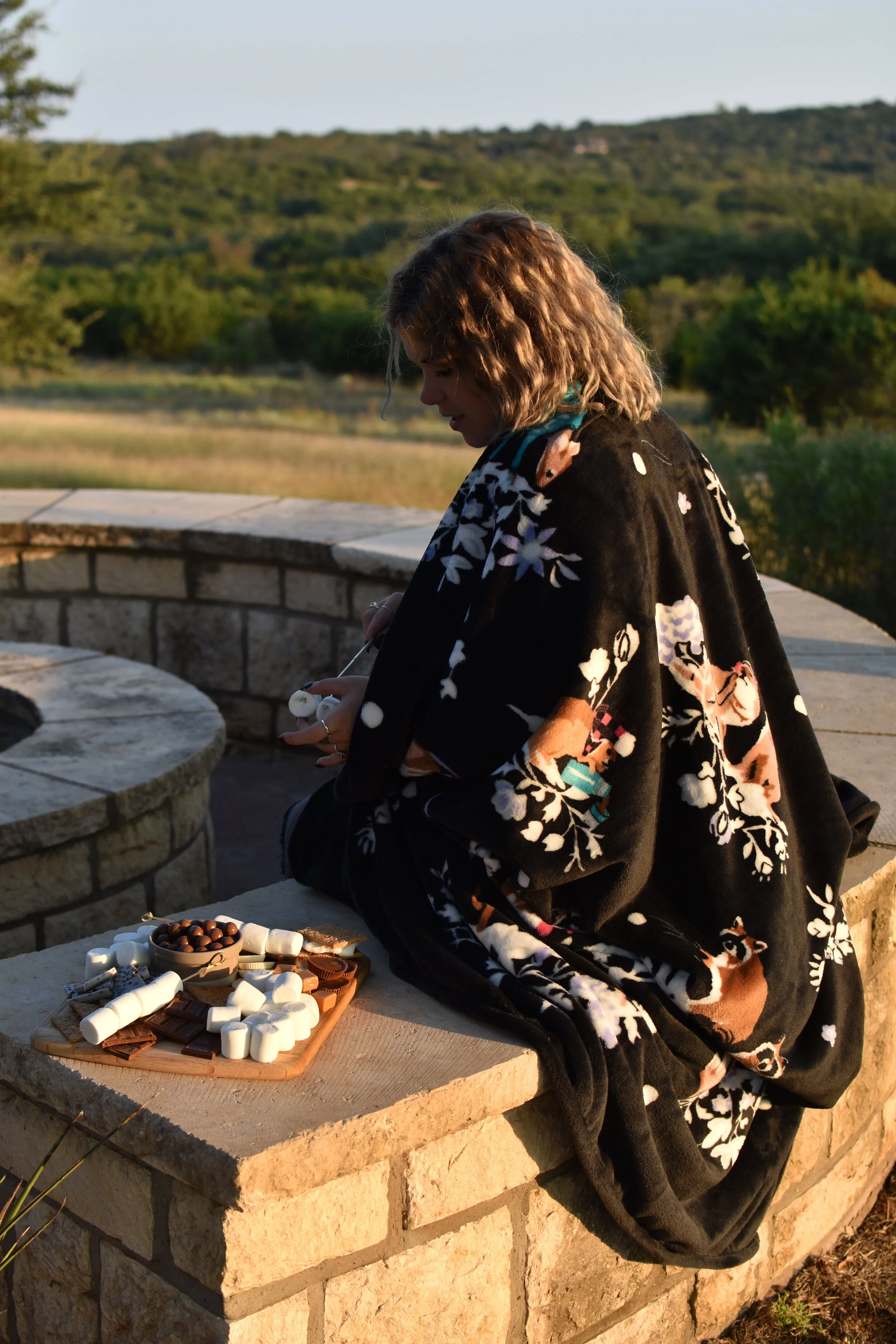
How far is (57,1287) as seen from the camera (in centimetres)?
167

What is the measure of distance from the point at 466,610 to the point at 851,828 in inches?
33.9

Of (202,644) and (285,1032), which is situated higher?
(285,1032)

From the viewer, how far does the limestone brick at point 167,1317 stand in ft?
4.73

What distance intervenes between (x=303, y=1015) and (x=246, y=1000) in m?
0.09

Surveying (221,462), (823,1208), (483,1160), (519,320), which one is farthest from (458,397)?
(221,462)

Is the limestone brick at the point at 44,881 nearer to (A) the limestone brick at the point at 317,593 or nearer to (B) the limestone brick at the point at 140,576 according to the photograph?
(A) the limestone brick at the point at 317,593

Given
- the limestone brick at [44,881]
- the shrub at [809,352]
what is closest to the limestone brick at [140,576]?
the limestone brick at [44,881]

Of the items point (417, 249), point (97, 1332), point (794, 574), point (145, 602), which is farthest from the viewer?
point (794, 574)

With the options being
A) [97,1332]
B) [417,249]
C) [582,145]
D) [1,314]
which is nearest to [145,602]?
[417,249]

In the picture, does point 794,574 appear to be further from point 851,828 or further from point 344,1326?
point 344,1326

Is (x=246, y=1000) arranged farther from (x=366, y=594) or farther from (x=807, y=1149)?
(x=366, y=594)

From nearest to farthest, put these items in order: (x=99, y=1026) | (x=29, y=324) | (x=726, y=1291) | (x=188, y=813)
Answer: (x=99, y=1026) < (x=726, y=1291) < (x=188, y=813) < (x=29, y=324)

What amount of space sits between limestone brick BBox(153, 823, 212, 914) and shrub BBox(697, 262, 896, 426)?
577 inches

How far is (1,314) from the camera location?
62.1 feet
